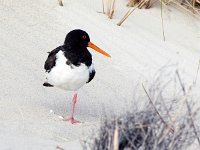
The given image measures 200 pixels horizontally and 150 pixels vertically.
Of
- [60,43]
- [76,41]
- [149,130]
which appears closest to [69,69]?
[76,41]

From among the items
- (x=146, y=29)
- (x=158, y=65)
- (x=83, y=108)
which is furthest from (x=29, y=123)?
(x=146, y=29)

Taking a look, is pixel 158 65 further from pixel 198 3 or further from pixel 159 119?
pixel 159 119

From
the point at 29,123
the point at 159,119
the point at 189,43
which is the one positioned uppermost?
the point at 159,119

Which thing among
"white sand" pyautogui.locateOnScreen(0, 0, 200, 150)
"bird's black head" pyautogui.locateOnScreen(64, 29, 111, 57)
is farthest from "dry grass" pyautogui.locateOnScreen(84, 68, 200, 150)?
"bird's black head" pyautogui.locateOnScreen(64, 29, 111, 57)

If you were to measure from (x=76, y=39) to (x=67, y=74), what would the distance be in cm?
44

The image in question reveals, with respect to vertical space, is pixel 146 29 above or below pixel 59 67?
below

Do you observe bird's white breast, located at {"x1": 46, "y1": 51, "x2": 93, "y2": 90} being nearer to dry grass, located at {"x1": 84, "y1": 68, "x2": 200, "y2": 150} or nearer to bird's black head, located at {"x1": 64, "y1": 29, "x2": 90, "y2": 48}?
bird's black head, located at {"x1": 64, "y1": 29, "x2": 90, "y2": 48}

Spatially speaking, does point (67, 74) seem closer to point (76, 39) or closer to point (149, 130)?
point (76, 39)

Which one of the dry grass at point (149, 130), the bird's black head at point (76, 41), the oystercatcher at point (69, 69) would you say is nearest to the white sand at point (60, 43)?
the oystercatcher at point (69, 69)

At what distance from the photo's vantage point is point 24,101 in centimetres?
593

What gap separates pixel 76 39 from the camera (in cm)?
618

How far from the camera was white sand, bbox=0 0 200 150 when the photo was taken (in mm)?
5441

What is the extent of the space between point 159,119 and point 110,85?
2.52 metres

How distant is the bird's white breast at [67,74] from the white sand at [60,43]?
0.26 metres
